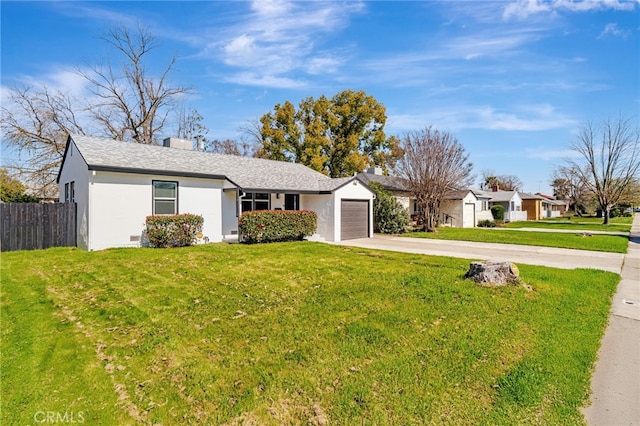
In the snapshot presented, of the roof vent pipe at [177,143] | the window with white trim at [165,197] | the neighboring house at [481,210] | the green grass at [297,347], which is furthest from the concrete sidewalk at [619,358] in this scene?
the neighboring house at [481,210]

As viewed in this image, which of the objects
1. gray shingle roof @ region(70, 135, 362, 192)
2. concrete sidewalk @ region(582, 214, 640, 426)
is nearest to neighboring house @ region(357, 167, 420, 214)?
gray shingle roof @ region(70, 135, 362, 192)

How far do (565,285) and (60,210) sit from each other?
54.3 ft

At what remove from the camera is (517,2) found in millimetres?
9875

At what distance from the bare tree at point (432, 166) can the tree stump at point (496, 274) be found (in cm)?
1645

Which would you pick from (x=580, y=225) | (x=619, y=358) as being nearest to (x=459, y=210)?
(x=580, y=225)

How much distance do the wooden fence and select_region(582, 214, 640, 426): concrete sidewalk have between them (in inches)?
620

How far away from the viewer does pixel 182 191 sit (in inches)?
554

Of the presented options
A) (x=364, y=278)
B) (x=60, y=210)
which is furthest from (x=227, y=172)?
(x=364, y=278)

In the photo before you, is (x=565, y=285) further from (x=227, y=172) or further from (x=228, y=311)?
(x=227, y=172)

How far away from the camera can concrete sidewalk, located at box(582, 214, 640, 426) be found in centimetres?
318

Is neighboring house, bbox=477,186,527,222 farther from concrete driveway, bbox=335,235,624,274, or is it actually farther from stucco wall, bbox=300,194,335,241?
stucco wall, bbox=300,194,335,241

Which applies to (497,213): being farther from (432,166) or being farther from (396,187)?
(432,166)

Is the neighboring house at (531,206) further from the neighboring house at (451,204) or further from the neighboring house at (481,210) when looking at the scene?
the neighboring house at (451,204)

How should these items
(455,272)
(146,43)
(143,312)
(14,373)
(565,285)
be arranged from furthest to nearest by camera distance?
(146,43) → (455,272) → (565,285) → (143,312) → (14,373)
